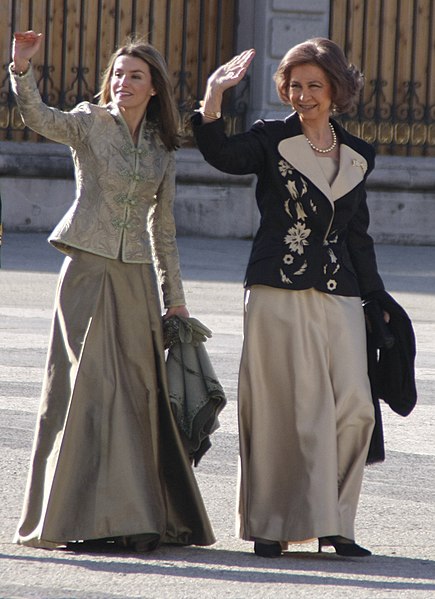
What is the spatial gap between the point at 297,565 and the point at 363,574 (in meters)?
0.24

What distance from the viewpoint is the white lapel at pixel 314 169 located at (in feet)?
16.3

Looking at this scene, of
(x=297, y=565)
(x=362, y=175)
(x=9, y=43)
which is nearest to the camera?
(x=297, y=565)

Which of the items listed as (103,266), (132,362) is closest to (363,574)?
(132,362)

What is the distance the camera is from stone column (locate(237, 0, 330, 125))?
14.7m

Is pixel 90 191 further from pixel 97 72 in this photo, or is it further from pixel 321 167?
pixel 97 72

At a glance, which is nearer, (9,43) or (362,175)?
(362,175)

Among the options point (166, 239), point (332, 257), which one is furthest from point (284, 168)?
point (166, 239)

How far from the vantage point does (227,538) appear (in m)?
5.10

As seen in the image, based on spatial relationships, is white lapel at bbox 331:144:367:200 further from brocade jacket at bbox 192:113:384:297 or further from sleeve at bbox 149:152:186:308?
sleeve at bbox 149:152:186:308

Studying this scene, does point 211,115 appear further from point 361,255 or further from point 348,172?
point 361,255

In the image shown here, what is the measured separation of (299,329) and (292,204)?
1.42 ft

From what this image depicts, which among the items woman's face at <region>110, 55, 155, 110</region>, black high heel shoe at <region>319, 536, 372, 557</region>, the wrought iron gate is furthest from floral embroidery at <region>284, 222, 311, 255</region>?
the wrought iron gate

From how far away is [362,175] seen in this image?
5105 millimetres

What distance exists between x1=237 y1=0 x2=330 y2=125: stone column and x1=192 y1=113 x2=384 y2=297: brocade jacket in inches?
385
